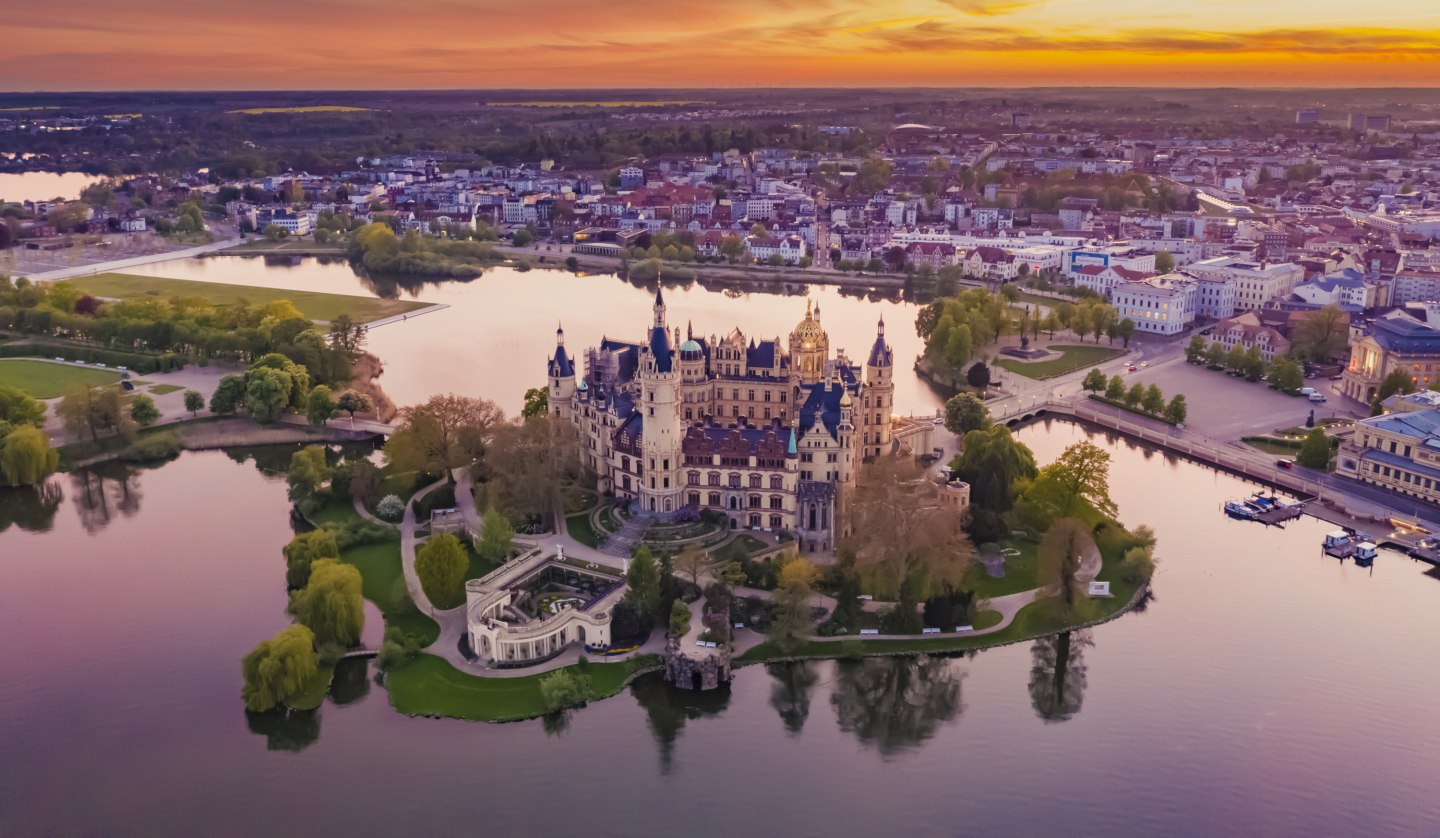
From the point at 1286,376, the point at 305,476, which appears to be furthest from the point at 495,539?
the point at 1286,376

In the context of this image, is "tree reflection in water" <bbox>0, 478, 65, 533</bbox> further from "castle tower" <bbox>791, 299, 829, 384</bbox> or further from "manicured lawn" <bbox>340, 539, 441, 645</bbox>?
"castle tower" <bbox>791, 299, 829, 384</bbox>

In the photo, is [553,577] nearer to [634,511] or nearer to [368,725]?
[634,511]

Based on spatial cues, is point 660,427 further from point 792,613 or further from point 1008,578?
point 1008,578

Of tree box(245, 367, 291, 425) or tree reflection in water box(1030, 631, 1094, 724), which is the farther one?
tree box(245, 367, 291, 425)

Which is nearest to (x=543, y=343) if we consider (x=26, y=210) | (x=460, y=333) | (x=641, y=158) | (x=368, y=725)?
(x=460, y=333)

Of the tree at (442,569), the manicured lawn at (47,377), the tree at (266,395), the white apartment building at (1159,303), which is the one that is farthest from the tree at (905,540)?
the manicured lawn at (47,377)

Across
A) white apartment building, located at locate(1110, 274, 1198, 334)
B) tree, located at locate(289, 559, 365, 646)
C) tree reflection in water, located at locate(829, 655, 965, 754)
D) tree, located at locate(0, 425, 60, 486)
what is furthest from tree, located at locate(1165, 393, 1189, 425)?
tree, located at locate(0, 425, 60, 486)
